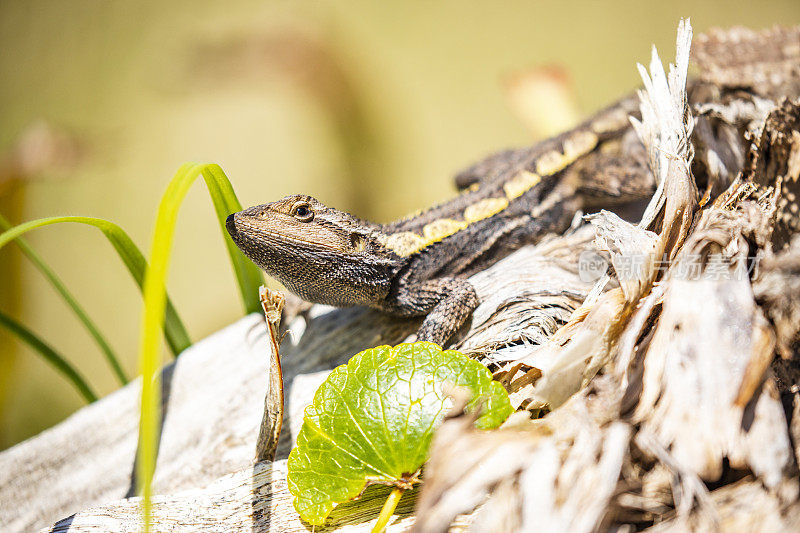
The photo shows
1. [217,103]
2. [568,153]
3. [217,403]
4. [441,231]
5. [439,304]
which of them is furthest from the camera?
[217,103]

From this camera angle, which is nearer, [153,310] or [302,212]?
[153,310]

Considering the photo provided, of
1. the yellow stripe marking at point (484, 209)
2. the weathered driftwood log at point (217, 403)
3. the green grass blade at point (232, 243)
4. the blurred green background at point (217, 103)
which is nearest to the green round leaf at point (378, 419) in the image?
the weathered driftwood log at point (217, 403)

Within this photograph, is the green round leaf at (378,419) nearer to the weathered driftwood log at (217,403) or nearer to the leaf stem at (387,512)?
the leaf stem at (387,512)

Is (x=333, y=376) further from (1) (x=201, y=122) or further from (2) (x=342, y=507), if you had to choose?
(1) (x=201, y=122)

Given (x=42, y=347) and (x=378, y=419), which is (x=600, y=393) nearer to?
(x=378, y=419)

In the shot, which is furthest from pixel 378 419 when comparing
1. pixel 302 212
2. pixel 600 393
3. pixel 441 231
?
pixel 441 231

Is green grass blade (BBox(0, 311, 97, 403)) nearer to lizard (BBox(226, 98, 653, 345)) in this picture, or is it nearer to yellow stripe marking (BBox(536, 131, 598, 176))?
lizard (BBox(226, 98, 653, 345))
